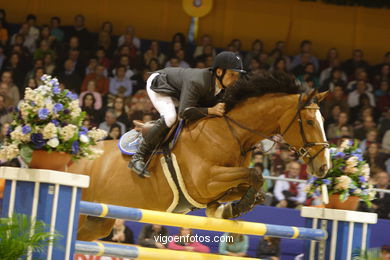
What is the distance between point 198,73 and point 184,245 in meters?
2.28

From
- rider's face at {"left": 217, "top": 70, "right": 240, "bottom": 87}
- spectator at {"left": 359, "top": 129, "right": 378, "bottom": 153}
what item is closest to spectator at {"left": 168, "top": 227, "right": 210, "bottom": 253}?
rider's face at {"left": 217, "top": 70, "right": 240, "bottom": 87}

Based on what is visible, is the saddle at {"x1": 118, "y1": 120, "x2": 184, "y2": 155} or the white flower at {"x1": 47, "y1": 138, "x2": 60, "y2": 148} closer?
the white flower at {"x1": 47, "y1": 138, "x2": 60, "y2": 148}

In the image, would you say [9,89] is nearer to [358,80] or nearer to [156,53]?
[156,53]

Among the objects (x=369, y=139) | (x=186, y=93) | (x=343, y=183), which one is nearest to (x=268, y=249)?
(x=343, y=183)

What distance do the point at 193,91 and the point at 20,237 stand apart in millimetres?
2132

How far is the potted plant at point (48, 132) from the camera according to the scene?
389cm

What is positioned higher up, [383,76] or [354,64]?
[354,64]

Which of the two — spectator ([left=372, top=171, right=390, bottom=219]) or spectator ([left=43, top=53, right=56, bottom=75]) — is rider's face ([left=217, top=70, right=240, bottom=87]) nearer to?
spectator ([left=372, top=171, right=390, bottom=219])

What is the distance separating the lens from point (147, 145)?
5.47m

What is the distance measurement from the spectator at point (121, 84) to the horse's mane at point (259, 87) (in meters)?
5.59

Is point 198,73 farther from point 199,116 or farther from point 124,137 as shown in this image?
point 124,137

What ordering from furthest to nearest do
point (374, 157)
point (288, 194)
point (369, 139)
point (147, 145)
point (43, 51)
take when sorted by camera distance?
point (43, 51) < point (369, 139) < point (374, 157) < point (288, 194) < point (147, 145)

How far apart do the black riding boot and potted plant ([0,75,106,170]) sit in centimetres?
120

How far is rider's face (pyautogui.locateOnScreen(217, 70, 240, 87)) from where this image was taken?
5.30m
